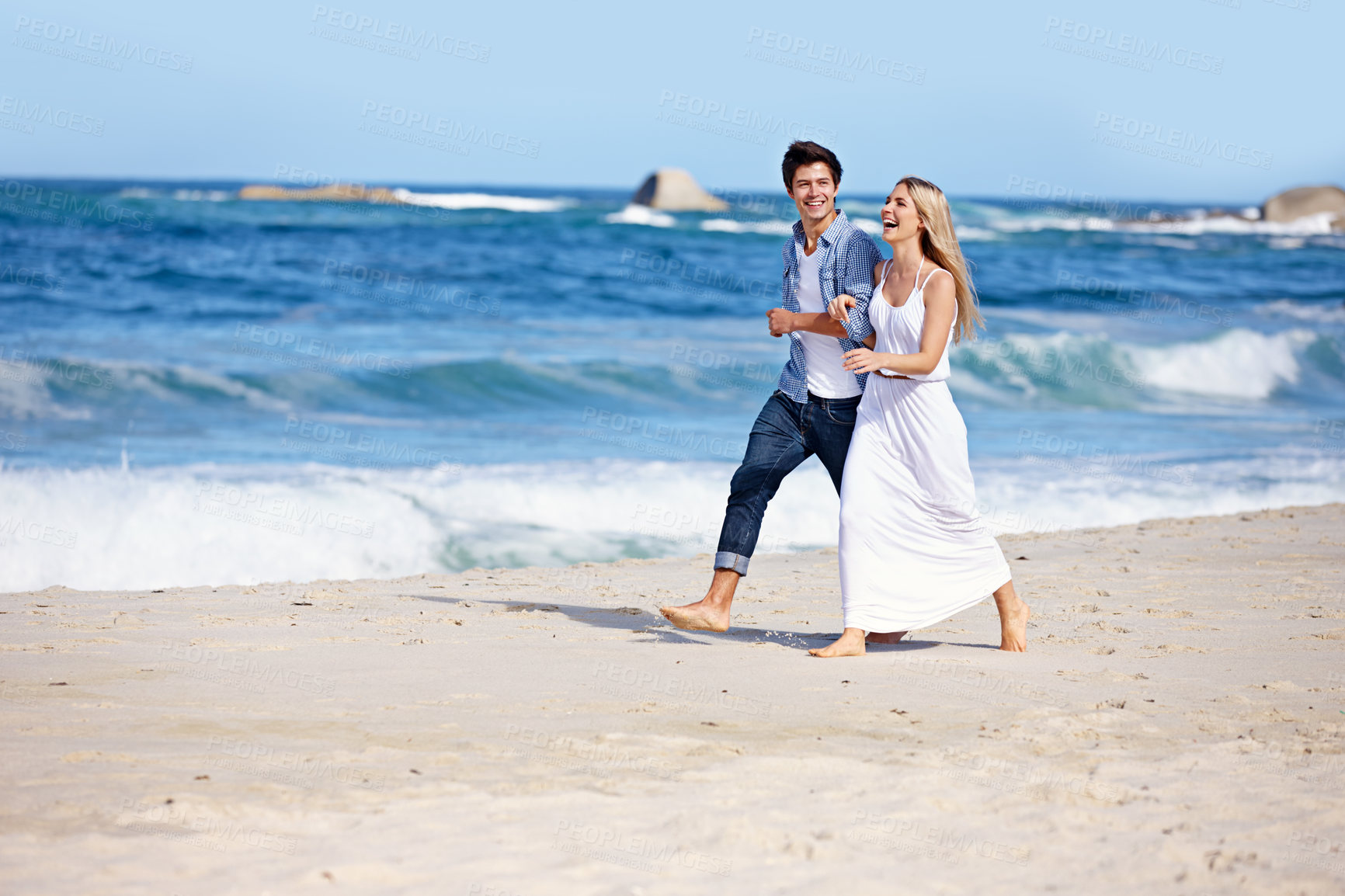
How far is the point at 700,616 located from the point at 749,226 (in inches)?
1624

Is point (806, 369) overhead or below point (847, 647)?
overhead

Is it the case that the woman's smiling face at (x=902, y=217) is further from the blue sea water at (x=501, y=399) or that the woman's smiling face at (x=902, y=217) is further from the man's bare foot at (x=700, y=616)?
the blue sea water at (x=501, y=399)

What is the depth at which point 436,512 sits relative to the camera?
27.3 feet

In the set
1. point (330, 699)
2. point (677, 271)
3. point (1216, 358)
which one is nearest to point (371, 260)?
point (677, 271)

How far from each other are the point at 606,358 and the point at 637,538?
24.8ft

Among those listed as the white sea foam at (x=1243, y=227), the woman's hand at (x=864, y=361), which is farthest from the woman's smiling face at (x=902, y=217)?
the white sea foam at (x=1243, y=227)

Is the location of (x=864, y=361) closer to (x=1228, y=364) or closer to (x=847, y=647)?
(x=847, y=647)

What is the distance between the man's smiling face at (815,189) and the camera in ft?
14.4

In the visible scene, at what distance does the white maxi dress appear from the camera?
14.2 feet

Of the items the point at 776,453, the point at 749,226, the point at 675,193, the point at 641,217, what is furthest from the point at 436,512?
the point at 675,193

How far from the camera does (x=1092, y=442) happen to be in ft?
39.1

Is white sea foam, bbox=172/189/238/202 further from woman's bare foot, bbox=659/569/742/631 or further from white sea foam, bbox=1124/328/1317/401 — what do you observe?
woman's bare foot, bbox=659/569/742/631

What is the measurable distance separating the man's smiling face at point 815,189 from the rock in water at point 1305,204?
6204cm

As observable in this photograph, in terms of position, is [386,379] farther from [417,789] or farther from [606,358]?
[417,789]
